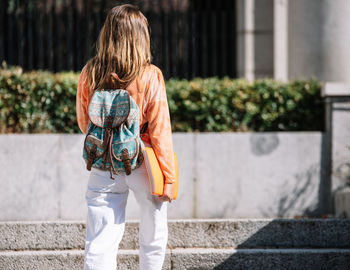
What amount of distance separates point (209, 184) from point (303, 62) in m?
2.71

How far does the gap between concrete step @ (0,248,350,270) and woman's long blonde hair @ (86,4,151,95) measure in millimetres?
1780

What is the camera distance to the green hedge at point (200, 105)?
5.55 m

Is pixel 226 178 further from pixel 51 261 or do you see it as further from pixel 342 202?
pixel 51 261

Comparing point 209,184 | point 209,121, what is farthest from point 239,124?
point 209,184

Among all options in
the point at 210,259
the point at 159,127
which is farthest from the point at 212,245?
the point at 159,127

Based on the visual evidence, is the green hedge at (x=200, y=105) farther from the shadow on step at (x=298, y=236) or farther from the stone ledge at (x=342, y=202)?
the shadow on step at (x=298, y=236)

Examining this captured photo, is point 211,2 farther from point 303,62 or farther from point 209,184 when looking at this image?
point 209,184

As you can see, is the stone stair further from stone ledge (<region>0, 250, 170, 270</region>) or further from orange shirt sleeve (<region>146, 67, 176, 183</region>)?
orange shirt sleeve (<region>146, 67, 176, 183</region>)

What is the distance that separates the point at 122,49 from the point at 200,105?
2891 millimetres

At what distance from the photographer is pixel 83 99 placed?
3.04m

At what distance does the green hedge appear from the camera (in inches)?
218

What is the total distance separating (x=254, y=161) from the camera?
219 inches

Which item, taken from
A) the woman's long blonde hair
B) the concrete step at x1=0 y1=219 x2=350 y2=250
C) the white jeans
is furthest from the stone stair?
the woman's long blonde hair

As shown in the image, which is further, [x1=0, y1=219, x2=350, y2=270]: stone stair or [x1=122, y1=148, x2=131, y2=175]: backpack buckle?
[x1=0, y1=219, x2=350, y2=270]: stone stair
